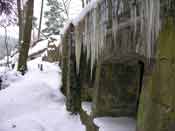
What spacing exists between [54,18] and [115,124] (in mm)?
18312

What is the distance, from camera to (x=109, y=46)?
3.16 meters

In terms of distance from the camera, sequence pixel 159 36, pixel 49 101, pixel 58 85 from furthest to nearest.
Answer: pixel 58 85 → pixel 49 101 → pixel 159 36

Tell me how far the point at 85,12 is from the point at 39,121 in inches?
116

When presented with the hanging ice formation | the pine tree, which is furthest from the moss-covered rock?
the pine tree

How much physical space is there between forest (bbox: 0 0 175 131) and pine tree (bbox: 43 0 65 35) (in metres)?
12.2

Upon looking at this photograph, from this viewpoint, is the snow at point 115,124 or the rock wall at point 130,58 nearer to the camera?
the rock wall at point 130,58

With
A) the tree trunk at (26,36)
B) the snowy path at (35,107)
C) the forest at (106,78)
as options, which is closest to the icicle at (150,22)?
the forest at (106,78)

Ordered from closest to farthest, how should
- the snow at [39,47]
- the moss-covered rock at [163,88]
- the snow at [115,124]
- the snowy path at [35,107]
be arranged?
the moss-covered rock at [163,88] → the snow at [115,124] → the snowy path at [35,107] → the snow at [39,47]

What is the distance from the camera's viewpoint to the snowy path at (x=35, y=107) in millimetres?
5238

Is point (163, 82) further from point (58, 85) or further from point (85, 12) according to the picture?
point (58, 85)

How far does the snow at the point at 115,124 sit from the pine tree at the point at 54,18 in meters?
17.5

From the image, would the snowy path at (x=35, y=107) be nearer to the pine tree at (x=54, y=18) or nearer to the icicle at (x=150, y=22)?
the icicle at (x=150, y=22)

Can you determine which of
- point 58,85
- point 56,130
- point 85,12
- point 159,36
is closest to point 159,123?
point 159,36

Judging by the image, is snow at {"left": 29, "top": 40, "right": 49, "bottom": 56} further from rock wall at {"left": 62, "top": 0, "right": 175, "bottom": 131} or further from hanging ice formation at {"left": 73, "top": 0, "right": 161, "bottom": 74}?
hanging ice formation at {"left": 73, "top": 0, "right": 161, "bottom": 74}
